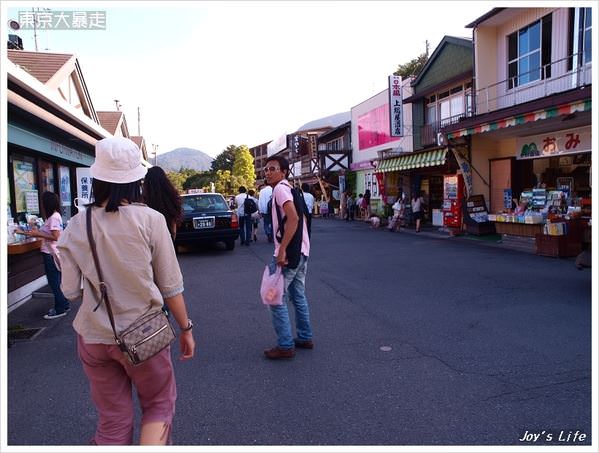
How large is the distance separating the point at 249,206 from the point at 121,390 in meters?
11.1

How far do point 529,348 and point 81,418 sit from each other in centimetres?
389

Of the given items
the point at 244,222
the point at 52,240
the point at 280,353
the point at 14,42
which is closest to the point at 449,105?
the point at 244,222

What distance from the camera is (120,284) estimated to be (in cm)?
212

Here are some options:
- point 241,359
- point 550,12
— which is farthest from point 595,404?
point 550,12

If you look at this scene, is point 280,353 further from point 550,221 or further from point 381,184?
point 381,184

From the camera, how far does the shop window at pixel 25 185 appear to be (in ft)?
25.7

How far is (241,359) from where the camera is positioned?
14.0 feet

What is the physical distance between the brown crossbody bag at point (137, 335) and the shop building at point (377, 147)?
16709mm

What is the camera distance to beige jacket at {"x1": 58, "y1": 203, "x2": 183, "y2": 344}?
6.84 feet

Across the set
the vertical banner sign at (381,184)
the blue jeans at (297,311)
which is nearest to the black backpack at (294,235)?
the blue jeans at (297,311)

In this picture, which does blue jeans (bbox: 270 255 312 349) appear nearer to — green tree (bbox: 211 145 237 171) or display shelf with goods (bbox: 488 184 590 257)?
display shelf with goods (bbox: 488 184 590 257)

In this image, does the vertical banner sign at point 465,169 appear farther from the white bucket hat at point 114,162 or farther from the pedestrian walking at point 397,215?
the white bucket hat at point 114,162

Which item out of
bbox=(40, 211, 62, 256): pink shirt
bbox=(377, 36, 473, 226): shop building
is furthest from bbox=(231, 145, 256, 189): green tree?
bbox=(40, 211, 62, 256): pink shirt

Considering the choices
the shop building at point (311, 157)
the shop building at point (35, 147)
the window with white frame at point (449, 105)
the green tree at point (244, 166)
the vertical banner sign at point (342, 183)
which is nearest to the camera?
the shop building at point (35, 147)
